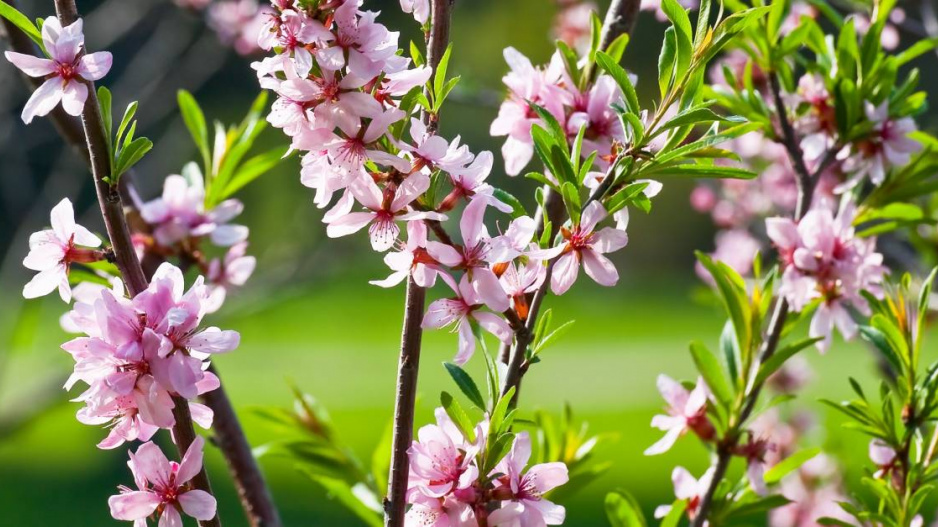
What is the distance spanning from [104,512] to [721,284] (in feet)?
18.8

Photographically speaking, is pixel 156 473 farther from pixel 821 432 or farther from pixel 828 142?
pixel 821 432

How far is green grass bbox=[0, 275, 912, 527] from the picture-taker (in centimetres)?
597

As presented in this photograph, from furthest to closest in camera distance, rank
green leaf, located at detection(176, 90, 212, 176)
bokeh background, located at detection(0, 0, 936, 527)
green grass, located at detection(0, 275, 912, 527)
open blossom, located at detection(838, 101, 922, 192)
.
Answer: green grass, located at detection(0, 275, 912, 527)
bokeh background, located at detection(0, 0, 936, 527)
green leaf, located at detection(176, 90, 212, 176)
open blossom, located at detection(838, 101, 922, 192)

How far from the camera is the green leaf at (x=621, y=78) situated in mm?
628

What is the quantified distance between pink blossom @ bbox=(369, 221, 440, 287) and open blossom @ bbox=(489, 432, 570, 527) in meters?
0.12

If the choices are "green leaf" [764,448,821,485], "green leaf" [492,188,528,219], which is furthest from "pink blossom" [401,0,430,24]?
"green leaf" [764,448,821,485]

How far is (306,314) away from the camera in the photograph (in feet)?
39.3

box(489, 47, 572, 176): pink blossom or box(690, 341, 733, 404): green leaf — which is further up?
box(489, 47, 572, 176): pink blossom

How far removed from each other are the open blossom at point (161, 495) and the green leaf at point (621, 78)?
0.35 metres

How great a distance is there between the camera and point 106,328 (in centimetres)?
56

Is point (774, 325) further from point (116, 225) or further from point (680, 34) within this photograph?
point (116, 225)

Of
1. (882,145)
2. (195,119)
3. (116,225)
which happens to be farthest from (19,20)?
(882,145)

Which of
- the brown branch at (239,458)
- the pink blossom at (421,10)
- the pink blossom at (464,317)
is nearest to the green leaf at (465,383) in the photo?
the pink blossom at (464,317)

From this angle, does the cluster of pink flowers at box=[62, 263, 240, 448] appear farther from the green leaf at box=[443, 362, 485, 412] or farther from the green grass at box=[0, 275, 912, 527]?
the green grass at box=[0, 275, 912, 527]
